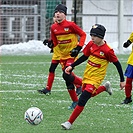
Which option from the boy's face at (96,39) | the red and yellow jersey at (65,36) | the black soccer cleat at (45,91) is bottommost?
the black soccer cleat at (45,91)

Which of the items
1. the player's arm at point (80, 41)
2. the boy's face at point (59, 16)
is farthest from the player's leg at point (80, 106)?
the boy's face at point (59, 16)

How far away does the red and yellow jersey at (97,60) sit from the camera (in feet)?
26.9

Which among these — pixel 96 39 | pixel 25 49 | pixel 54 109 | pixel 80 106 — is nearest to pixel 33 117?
pixel 80 106

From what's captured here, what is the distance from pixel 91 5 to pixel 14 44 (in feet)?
15.4

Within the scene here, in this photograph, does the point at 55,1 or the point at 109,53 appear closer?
the point at 109,53

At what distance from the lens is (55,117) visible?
853 cm

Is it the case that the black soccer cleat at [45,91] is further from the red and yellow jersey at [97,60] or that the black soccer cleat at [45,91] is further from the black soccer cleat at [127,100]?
the red and yellow jersey at [97,60]

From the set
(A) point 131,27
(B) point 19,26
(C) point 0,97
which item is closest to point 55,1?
(B) point 19,26

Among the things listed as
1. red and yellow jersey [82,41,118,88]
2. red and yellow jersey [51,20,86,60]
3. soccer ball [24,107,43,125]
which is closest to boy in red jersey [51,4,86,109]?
red and yellow jersey [51,20,86,60]

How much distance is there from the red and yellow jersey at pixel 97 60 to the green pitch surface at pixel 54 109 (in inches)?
22.1

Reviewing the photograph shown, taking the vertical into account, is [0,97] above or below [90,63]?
below

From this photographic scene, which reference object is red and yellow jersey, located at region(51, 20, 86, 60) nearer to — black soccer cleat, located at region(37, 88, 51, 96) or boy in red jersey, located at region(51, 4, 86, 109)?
boy in red jersey, located at region(51, 4, 86, 109)

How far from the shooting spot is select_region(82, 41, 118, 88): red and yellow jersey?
26.9ft

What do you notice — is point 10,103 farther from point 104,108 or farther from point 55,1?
point 55,1
